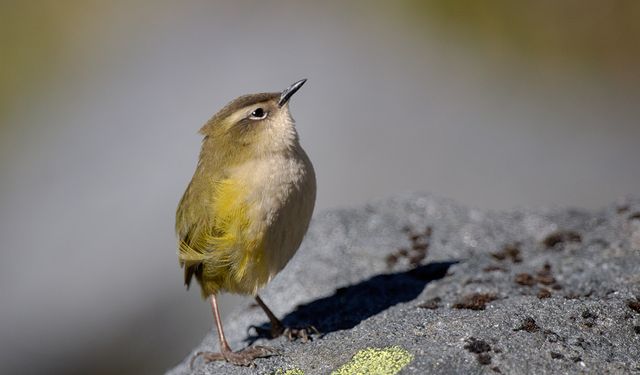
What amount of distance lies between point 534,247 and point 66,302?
632 centimetres

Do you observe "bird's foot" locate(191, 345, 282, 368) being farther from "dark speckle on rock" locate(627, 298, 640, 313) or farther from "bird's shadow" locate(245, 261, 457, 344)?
"dark speckle on rock" locate(627, 298, 640, 313)

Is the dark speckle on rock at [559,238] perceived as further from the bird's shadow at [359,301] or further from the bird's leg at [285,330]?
the bird's leg at [285,330]

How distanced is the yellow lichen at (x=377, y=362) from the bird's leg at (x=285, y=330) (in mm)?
951

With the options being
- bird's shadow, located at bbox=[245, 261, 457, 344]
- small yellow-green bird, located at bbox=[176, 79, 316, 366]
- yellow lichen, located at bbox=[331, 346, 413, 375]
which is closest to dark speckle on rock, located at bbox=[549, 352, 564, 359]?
yellow lichen, located at bbox=[331, 346, 413, 375]

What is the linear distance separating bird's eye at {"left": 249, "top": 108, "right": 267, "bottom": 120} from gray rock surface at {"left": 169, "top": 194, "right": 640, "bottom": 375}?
1625mm

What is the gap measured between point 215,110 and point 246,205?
8010mm

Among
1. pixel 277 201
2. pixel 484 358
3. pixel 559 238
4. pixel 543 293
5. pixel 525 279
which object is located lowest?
pixel 484 358

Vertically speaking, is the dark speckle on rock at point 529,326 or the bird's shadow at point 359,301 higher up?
the bird's shadow at point 359,301

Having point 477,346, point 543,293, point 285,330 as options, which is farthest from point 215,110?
point 477,346

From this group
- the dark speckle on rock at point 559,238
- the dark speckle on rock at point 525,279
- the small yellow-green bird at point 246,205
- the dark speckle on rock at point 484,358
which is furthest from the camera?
the dark speckle on rock at point 559,238

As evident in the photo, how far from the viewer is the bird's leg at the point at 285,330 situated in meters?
6.33

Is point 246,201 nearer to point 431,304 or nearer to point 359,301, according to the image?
point 359,301

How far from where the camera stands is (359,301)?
22.9 ft

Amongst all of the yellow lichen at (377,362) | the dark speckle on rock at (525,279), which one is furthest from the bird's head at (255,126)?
the dark speckle on rock at (525,279)
